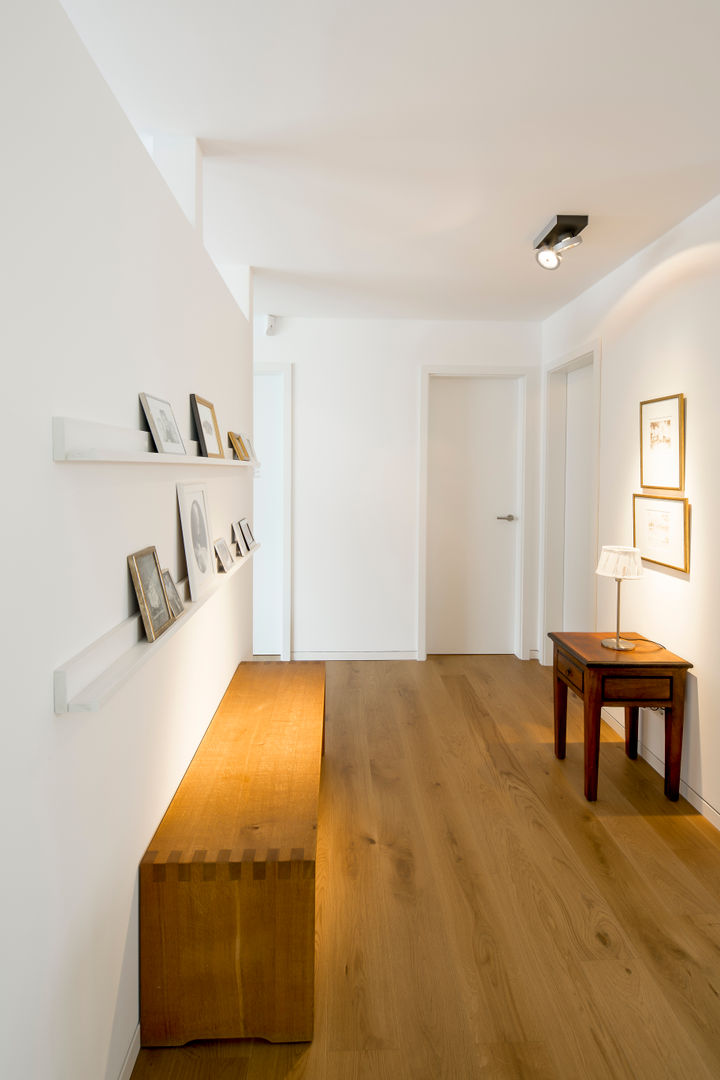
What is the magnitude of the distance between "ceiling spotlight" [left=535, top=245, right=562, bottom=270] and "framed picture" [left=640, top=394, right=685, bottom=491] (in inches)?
30.4

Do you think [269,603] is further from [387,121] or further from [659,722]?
[387,121]

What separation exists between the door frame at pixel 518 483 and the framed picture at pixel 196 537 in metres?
2.82

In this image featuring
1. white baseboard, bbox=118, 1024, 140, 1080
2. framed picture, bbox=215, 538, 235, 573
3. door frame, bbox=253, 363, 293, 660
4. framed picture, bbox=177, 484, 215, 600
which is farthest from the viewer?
door frame, bbox=253, 363, 293, 660

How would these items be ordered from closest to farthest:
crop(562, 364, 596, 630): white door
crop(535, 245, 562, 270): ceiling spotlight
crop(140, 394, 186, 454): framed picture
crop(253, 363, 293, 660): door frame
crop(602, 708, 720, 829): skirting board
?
crop(140, 394, 186, 454): framed picture
crop(602, 708, 720, 829): skirting board
crop(535, 245, 562, 270): ceiling spotlight
crop(562, 364, 596, 630): white door
crop(253, 363, 293, 660): door frame

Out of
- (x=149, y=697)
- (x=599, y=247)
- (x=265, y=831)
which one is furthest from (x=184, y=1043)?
(x=599, y=247)

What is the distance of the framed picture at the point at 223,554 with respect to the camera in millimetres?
2561

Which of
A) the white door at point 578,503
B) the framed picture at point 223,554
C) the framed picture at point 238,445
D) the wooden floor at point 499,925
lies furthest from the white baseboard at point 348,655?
the framed picture at point 223,554

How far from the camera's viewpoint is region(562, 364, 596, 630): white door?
4637 mm

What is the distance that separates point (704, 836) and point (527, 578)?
264 cm

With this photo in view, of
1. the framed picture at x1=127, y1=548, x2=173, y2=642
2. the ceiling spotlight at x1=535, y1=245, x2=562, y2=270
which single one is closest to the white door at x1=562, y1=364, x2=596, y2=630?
the ceiling spotlight at x1=535, y1=245, x2=562, y2=270

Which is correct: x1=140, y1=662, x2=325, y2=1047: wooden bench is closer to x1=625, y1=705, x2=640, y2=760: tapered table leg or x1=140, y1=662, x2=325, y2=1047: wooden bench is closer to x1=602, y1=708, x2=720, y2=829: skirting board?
x1=602, y1=708, x2=720, y2=829: skirting board

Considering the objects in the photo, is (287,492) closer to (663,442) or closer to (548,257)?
(548,257)

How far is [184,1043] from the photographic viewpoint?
5.52ft

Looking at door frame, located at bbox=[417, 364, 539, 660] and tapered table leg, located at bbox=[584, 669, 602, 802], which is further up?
door frame, located at bbox=[417, 364, 539, 660]
